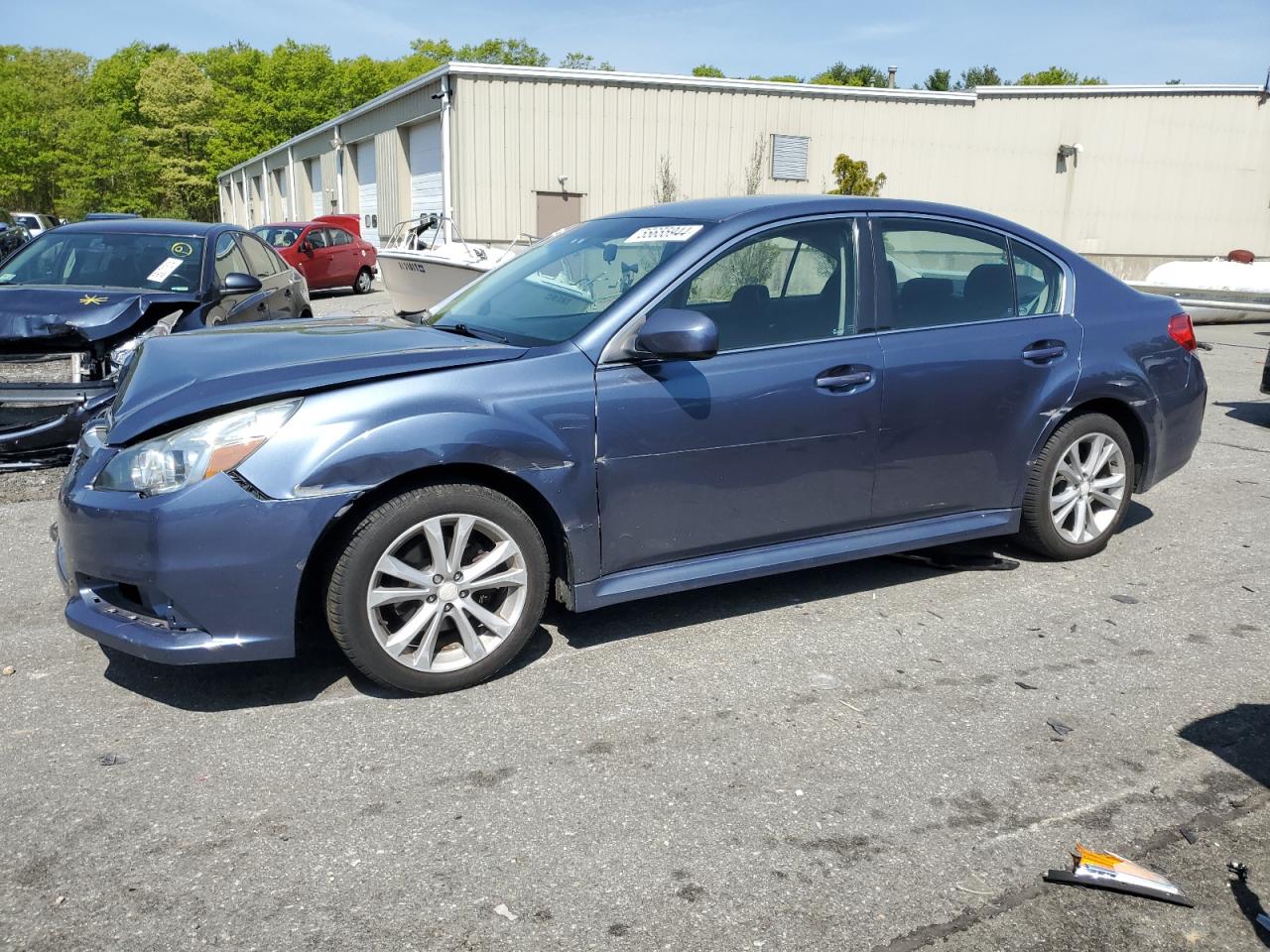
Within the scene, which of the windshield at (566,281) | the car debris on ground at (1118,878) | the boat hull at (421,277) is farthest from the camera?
the boat hull at (421,277)

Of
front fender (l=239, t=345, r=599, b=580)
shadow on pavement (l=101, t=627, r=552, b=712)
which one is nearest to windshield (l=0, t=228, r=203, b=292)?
shadow on pavement (l=101, t=627, r=552, b=712)

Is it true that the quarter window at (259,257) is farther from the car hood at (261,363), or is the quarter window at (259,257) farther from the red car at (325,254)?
the red car at (325,254)

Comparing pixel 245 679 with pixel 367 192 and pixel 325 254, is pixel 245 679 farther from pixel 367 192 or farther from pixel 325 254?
pixel 367 192

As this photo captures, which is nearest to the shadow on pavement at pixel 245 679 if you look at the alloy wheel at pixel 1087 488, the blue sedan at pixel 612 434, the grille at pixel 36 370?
the blue sedan at pixel 612 434

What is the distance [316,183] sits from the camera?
40.8 meters

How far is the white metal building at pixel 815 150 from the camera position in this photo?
21.8 m

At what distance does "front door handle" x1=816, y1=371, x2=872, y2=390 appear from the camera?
13.5 feet

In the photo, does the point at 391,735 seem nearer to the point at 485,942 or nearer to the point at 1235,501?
the point at 485,942

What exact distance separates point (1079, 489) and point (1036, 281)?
99 centimetres

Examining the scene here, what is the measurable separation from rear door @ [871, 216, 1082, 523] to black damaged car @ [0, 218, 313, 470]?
443cm

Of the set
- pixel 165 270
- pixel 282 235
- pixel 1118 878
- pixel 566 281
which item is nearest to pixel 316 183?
pixel 282 235

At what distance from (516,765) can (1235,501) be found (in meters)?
5.07

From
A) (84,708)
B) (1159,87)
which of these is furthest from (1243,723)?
(1159,87)

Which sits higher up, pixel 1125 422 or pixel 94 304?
pixel 94 304
